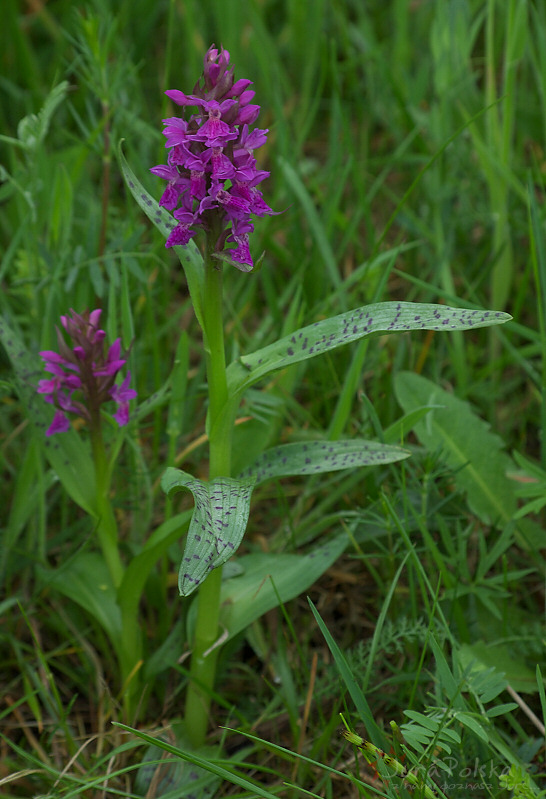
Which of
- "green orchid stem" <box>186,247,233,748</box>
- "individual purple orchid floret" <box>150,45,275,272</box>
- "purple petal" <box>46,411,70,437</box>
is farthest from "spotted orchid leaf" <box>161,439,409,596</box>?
"individual purple orchid floret" <box>150,45,275,272</box>

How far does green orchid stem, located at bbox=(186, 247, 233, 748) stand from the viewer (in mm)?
1704

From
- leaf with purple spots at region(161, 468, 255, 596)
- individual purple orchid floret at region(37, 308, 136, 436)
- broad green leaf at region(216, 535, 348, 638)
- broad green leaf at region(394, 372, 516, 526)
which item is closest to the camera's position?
leaf with purple spots at region(161, 468, 255, 596)

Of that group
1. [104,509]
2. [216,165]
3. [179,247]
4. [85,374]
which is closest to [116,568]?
[104,509]

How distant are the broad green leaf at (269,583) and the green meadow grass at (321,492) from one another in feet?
0.14

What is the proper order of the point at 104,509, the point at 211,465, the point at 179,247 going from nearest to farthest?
the point at 179,247 → the point at 211,465 → the point at 104,509

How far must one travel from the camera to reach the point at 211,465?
1.83 m

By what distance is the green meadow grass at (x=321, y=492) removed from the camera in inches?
73.6

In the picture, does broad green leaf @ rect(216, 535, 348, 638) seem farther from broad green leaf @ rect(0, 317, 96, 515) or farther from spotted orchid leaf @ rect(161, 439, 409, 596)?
broad green leaf @ rect(0, 317, 96, 515)

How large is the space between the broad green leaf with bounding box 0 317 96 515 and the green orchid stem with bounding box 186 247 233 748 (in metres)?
0.40

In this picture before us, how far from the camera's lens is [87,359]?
1.86 meters

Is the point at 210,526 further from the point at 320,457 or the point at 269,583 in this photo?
the point at 269,583

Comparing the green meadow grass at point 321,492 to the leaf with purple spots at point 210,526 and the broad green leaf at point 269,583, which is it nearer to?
the broad green leaf at point 269,583

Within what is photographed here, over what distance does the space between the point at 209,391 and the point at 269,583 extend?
0.59 meters

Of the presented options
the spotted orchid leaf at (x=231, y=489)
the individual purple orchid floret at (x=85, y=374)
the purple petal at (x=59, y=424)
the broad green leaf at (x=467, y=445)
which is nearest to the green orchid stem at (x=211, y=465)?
the spotted orchid leaf at (x=231, y=489)
